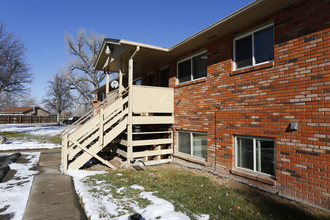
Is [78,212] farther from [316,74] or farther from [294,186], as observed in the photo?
[316,74]

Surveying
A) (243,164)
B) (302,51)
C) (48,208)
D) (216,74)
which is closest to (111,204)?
(48,208)

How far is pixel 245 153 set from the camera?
5723mm

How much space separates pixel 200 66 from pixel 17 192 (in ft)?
21.9

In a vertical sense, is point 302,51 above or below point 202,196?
above

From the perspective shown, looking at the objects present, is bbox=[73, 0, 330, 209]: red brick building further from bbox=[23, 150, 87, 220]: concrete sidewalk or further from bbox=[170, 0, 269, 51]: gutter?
bbox=[23, 150, 87, 220]: concrete sidewalk

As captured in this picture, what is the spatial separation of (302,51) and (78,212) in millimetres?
5868

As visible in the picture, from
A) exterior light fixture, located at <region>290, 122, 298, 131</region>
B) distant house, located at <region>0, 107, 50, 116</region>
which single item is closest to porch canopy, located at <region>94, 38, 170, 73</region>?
exterior light fixture, located at <region>290, 122, 298, 131</region>

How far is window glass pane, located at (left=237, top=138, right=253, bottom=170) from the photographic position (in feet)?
18.3

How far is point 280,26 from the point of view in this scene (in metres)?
4.96

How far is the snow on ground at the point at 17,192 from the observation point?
400 centimetres

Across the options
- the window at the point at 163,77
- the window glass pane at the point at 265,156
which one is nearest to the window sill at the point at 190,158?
the window glass pane at the point at 265,156

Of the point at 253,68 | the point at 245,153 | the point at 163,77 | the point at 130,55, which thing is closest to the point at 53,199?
the point at 245,153

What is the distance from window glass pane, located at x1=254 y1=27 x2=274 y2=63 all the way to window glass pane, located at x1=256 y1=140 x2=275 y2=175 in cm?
223

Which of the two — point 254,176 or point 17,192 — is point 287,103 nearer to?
point 254,176
